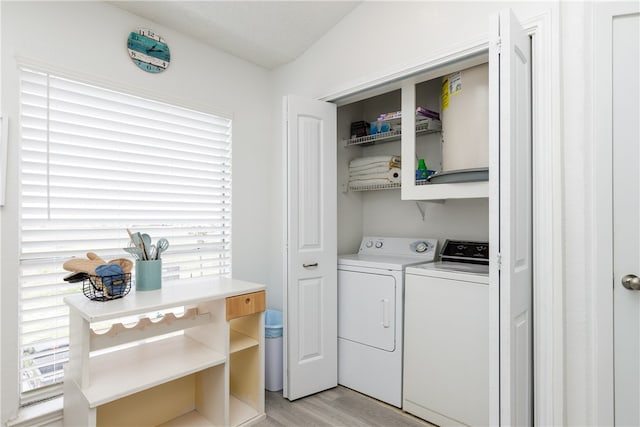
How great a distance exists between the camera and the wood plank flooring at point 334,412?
6.95ft

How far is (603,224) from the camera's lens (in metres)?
1.57

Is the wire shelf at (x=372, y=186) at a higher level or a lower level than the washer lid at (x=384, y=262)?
higher

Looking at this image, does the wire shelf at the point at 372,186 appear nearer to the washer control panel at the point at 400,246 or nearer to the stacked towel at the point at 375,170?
the stacked towel at the point at 375,170

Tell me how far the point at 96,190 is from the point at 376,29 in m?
1.98

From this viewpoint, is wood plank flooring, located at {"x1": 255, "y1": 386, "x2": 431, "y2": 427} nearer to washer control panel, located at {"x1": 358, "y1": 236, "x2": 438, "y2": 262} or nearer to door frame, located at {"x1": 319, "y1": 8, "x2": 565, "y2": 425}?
door frame, located at {"x1": 319, "y1": 8, "x2": 565, "y2": 425}

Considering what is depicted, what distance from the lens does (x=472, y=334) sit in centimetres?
196

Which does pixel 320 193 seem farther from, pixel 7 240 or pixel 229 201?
pixel 7 240

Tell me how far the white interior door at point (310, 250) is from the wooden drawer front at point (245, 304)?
0.29m

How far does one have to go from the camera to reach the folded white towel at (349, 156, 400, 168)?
9.25 feet

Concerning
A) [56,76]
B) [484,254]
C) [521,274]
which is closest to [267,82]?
[56,76]

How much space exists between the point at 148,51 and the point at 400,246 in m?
2.23

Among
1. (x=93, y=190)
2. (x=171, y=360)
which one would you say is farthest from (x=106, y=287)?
(x=93, y=190)

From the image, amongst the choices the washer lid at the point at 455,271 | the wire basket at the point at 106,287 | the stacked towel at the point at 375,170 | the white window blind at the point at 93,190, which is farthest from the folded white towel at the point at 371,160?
the wire basket at the point at 106,287

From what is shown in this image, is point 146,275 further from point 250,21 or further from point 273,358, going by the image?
point 250,21
